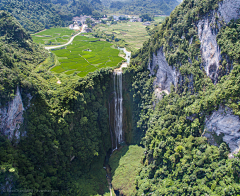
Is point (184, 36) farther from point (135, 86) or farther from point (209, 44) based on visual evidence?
point (135, 86)

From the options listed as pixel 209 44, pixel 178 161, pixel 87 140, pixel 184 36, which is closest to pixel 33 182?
pixel 87 140

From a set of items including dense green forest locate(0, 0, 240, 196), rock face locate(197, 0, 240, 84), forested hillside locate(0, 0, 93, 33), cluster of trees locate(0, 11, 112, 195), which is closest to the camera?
dense green forest locate(0, 0, 240, 196)

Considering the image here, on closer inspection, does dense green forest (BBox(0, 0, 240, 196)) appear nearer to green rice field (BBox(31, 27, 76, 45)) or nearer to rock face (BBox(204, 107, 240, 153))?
rock face (BBox(204, 107, 240, 153))

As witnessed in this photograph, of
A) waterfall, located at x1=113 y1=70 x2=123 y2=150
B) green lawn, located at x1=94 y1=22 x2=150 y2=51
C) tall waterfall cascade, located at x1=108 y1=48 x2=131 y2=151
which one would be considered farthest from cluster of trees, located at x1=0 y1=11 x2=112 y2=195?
green lawn, located at x1=94 y1=22 x2=150 y2=51

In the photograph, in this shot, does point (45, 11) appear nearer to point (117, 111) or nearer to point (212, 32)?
point (117, 111)

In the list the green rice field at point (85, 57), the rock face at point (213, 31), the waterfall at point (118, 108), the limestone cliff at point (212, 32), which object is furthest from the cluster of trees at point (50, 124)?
the rock face at point (213, 31)

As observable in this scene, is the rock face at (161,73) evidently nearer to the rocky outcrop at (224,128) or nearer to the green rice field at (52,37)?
the rocky outcrop at (224,128)
